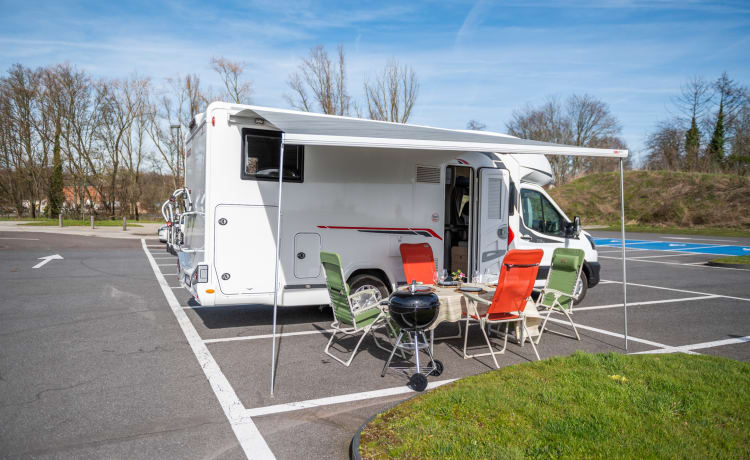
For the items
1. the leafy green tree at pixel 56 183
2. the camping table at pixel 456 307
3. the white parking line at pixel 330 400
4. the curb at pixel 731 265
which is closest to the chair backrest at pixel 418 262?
the camping table at pixel 456 307

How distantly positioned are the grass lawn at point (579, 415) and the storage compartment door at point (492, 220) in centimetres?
315

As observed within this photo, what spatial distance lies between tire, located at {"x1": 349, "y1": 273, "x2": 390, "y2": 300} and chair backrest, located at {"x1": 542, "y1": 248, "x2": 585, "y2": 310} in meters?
2.30

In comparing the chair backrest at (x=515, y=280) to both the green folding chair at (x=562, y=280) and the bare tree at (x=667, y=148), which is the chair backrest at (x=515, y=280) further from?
the bare tree at (x=667, y=148)

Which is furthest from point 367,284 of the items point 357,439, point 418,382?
point 357,439

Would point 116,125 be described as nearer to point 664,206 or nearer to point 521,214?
point 521,214

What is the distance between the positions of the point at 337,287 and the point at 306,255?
1290 millimetres

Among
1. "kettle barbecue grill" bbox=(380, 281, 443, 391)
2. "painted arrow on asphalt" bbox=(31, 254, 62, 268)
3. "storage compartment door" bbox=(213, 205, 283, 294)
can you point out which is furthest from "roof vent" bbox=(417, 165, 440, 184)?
"painted arrow on asphalt" bbox=(31, 254, 62, 268)

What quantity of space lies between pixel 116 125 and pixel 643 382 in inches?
1470

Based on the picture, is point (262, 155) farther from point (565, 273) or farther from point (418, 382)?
point (565, 273)

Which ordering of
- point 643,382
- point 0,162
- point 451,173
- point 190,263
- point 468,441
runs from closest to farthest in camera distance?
point 468,441 → point 643,382 → point 190,263 → point 451,173 → point 0,162

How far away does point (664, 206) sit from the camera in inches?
1510

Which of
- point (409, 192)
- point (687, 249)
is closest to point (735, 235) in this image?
point (687, 249)

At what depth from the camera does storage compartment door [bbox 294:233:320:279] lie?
659cm

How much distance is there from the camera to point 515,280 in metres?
5.61
